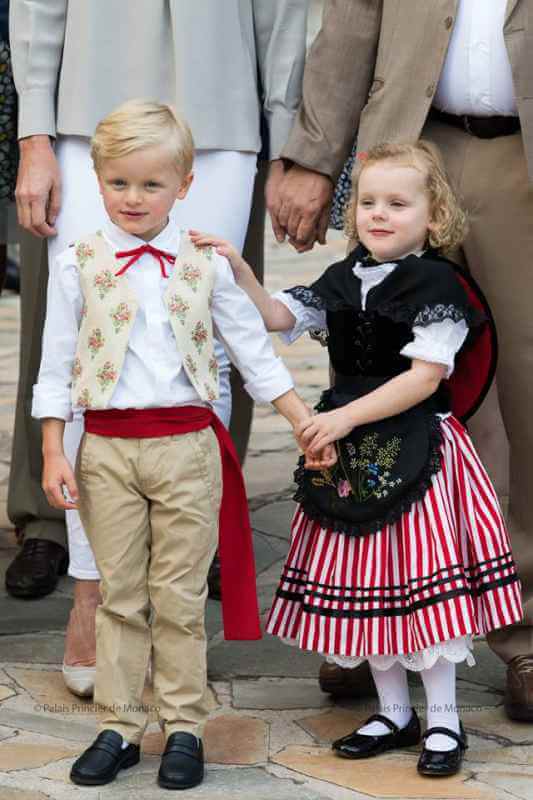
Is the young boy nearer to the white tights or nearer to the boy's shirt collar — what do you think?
the boy's shirt collar

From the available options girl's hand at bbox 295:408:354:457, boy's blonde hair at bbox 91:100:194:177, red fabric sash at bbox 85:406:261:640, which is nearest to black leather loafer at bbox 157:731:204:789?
red fabric sash at bbox 85:406:261:640

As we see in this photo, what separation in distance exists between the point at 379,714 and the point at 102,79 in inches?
57.3

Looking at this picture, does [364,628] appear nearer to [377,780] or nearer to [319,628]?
[319,628]

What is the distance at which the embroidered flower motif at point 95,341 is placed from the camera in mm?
2906

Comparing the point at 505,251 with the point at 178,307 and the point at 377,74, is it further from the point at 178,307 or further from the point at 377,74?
the point at 178,307

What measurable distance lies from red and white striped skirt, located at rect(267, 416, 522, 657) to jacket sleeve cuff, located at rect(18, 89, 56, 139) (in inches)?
42.3

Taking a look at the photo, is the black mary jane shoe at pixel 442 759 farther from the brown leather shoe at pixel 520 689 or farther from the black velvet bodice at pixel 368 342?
the black velvet bodice at pixel 368 342

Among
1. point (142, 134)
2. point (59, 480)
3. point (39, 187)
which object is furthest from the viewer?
point (39, 187)

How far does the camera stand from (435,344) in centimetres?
299

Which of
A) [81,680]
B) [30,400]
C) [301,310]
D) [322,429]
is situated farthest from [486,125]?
[30,400]

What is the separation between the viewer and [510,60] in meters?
3.14

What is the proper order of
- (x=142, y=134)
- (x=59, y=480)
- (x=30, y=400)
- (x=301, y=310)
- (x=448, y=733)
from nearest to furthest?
(x=142, y=134)
(x=59, y=480)
(x=448, y=733)
(x=301, y=310)
(x=30, y=400)

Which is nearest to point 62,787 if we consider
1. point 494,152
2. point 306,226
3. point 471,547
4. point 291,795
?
point 291,795

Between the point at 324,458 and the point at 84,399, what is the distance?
47 centimetres
